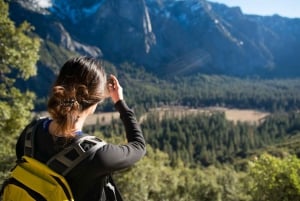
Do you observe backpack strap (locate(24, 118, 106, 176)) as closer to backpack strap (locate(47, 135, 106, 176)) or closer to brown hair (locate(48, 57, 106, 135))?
backpack strap (locate(47, 135, 106, 176))

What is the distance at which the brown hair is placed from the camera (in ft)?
12.3

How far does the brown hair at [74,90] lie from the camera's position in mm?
3752

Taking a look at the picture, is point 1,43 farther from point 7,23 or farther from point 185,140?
point 185,140

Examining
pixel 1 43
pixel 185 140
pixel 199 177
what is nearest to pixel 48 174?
pixel 1 43

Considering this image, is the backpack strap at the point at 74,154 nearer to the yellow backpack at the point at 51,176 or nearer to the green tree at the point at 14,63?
the yellow backpack at the point at 51,176

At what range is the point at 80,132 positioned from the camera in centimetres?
377

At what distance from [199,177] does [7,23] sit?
64.5 m

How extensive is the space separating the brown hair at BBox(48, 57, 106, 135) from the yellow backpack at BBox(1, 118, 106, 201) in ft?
0.86

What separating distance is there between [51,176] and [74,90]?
79 cm

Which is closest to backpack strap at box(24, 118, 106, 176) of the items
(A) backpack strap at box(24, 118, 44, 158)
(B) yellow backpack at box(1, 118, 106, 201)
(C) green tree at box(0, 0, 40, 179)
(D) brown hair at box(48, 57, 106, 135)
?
(B) yellow backpack at box(1, 118, 106, 201)

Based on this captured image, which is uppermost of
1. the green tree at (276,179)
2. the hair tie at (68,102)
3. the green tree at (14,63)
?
the hair tie at (68,102)

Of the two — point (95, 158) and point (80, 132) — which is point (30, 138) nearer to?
→ point (80, 132)

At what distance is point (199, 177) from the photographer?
73312 millimetres

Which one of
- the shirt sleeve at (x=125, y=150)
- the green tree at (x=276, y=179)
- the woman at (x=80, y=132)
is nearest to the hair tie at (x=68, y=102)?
the woman at (x=80, y=132)
